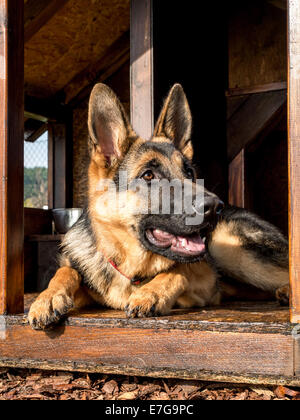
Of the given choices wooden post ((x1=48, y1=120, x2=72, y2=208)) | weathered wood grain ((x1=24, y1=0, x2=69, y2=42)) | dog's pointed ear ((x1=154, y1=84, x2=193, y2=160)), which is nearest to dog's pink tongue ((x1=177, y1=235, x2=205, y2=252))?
dog's pointed ear ((x1=154, y1=84, x2=193, y2=160))

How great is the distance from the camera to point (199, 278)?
10.5ft

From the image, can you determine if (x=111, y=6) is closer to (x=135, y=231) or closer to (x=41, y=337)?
(x=135, y=231)

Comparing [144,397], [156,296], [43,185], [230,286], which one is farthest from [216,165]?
[43,185]

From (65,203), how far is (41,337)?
6.02 m

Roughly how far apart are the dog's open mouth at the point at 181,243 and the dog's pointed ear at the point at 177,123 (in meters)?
0.91

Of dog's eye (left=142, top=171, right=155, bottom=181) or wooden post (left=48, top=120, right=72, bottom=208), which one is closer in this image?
dog's eye (left=142, top=171, right=155, bottom=181)

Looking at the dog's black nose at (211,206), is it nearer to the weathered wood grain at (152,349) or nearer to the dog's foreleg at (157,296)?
the dog's foreleg at (157,296)

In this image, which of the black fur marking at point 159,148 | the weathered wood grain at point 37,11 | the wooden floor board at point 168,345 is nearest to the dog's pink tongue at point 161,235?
the wooden floor board at point 168,345

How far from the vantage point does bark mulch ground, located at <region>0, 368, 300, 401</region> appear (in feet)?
7.32

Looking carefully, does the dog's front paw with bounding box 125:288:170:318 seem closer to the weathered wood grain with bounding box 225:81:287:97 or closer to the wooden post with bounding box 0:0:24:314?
the wooden post with bounding box 0:0:24:314

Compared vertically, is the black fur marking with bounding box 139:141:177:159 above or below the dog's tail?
above

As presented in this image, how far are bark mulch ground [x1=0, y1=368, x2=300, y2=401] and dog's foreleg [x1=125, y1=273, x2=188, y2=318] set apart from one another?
0.39 meters

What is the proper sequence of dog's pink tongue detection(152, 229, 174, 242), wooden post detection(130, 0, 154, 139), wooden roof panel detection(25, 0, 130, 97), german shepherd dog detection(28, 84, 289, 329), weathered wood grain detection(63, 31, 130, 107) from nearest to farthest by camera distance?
german shepherd dog detection(28, 84, 289, 329) → dog's pink tongue detection(152, 229, 174, 242) → wooden post detection(130, 0, 154, 139) → wooden roof panel detection(25, 0, 130, 97) → weathered wood grain detection(63, 31, 130, 107)

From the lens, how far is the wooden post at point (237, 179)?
19.0ft
